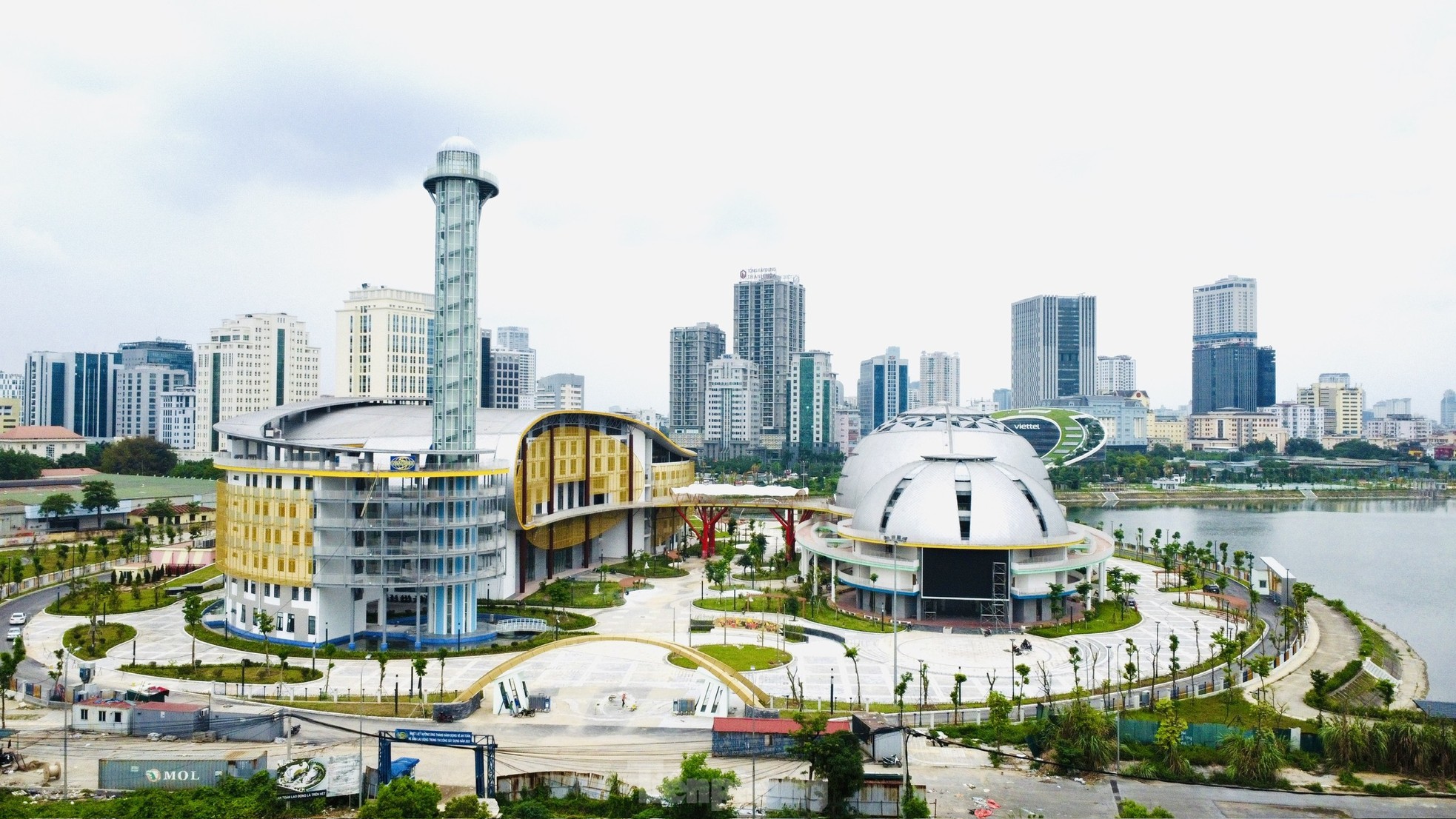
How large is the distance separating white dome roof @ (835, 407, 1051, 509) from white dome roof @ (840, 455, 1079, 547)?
1042 centimetres

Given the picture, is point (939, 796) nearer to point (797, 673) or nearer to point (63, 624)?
point (797, 673)

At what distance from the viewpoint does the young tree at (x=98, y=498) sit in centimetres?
9344

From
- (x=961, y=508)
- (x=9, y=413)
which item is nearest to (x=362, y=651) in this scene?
(x=961, y=508)

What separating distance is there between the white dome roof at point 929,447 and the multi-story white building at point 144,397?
158 m

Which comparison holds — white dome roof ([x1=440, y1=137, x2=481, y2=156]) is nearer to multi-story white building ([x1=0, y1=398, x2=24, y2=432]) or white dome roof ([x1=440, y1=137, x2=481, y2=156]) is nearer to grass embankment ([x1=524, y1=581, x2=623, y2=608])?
grass embankment ([x1=524, y1=581, x2=623, y2=608])

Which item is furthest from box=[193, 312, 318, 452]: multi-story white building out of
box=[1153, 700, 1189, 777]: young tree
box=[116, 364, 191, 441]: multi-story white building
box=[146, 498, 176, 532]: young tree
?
box=[1153, 700, 1189, 777]: young tree

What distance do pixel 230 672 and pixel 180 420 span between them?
14550 cm

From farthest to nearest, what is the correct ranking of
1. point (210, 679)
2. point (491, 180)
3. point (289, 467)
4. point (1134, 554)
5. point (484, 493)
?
A: point (1134, 554) → point (491, 180) → point (484, 493) → point (289, 467) → point (210, 679)

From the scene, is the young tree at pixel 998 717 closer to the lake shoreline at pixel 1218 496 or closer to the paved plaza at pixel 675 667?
the paved plaza at pixel 675 667

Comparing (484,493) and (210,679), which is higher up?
(484,493)

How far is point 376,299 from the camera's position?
432 ft

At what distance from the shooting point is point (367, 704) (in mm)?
40156

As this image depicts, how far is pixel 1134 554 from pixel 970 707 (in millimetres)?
55554

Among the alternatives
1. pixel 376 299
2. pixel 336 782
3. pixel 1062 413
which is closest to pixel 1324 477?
pixel 1062 413
